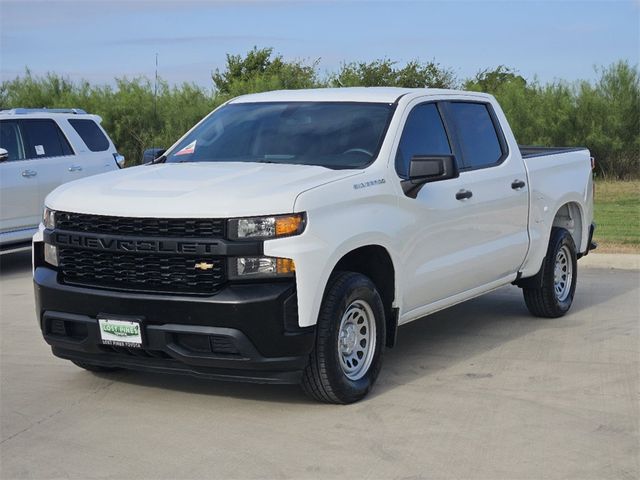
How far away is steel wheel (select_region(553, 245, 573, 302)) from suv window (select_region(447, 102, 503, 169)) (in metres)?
1.45

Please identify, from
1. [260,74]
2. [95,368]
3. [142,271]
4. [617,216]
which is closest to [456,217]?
[142,271]

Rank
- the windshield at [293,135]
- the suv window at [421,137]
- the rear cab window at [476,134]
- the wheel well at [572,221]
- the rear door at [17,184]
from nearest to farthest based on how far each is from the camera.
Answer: the windshield at [293,135], the suv window at [421,137], the rear cab window at [476,134], the wheel well at [572,221], the rear door at [17,184]

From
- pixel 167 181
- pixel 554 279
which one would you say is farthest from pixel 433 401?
pixel 554 279

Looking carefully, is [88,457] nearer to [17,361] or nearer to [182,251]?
[182,251]

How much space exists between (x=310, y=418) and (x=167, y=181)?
169cm

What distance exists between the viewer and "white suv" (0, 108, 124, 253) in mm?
12516

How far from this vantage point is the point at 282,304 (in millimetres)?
5863

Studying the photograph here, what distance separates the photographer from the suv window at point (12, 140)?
1265cm

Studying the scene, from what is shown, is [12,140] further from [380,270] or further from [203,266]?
[203,266]

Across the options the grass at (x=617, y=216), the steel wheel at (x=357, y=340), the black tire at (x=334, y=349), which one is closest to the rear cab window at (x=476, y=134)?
the steel wheel at (x=357, y=340)

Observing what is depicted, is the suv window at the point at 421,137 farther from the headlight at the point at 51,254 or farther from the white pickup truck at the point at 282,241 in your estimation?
the headlight at the point at 51,254

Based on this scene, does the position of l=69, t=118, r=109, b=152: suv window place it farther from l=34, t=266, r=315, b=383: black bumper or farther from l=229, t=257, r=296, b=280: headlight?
l=229, t=257, r=296, b=280: headlight

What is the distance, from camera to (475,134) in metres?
8.19

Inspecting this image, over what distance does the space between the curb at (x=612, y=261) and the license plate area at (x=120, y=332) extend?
764 centimetres
